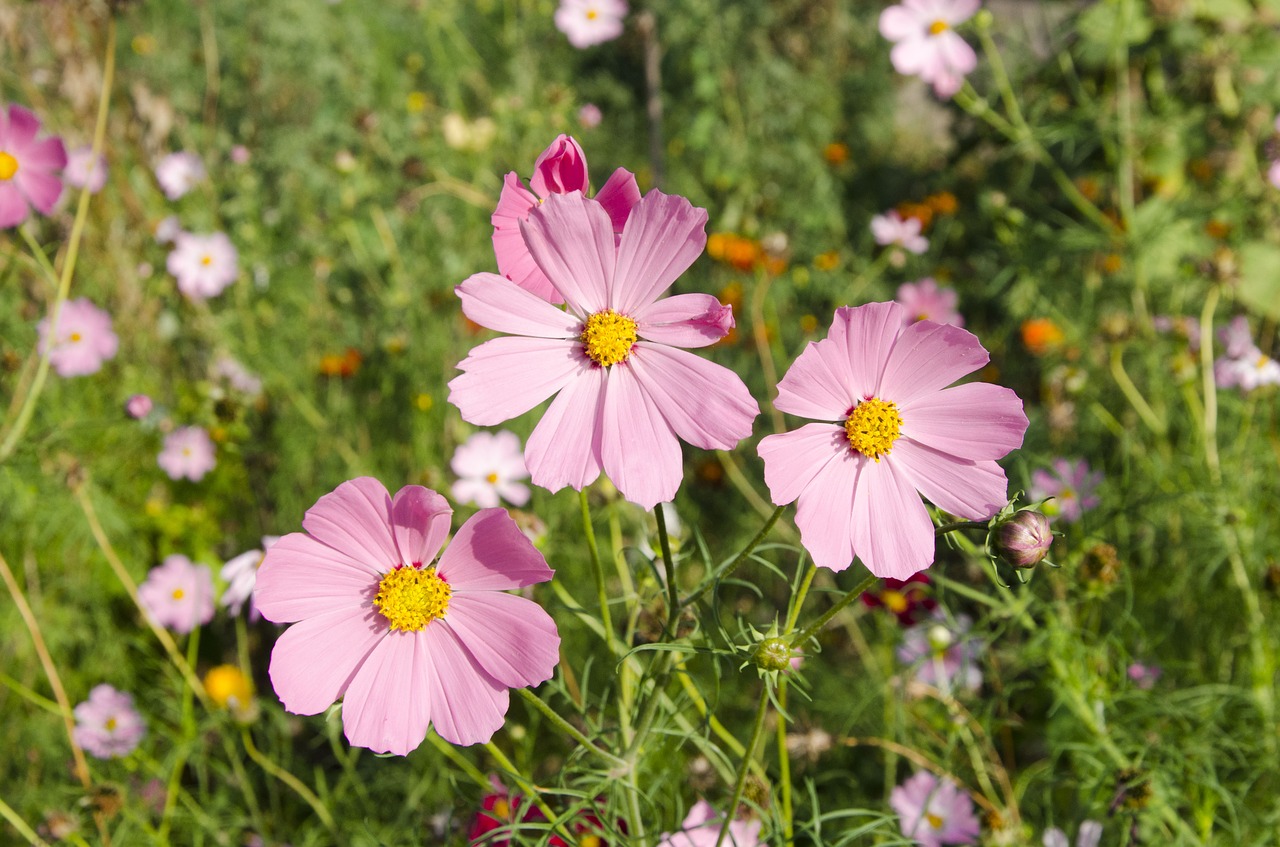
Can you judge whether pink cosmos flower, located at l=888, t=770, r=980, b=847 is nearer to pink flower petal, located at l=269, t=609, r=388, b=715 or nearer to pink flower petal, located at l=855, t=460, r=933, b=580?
pink flower petal, located at l=855, t=460, r=933, b=580

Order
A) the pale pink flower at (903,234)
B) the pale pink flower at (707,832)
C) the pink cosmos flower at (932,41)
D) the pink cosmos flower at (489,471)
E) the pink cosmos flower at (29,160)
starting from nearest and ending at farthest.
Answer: the pale pink flower at (707,832), the pink cosmos flower at (29,160), the pink cosmos flower at (489,471), the pink cosmos flower at (932,41), the pale pink flower at (903,234)

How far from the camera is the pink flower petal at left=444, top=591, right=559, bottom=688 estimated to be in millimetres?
573

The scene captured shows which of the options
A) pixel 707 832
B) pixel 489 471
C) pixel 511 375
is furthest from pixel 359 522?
pixel 489 471

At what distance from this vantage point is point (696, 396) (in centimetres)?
60

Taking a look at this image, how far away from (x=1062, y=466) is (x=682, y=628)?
0.66 m

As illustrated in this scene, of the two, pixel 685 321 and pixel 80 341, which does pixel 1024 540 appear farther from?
pixel 80 341

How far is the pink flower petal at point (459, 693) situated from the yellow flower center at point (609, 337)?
0.22m

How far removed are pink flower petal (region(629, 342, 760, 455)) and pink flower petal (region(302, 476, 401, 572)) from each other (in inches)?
7.8

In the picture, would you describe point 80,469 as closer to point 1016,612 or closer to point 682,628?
point 682,628

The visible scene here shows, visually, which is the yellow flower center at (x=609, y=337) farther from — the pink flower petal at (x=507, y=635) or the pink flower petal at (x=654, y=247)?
the pink flower petal at (x=507, y=635)

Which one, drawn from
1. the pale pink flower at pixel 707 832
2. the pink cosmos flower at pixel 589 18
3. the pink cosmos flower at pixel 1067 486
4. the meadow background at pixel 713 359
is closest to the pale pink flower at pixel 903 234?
the meadow background at pixel 713 359

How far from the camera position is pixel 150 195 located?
245cm

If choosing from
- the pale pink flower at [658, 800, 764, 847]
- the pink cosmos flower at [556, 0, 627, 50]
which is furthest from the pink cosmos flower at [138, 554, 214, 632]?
the pink cosmos flower at [556, 0, 627, 50]

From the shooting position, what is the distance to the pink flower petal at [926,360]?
0.59 m
